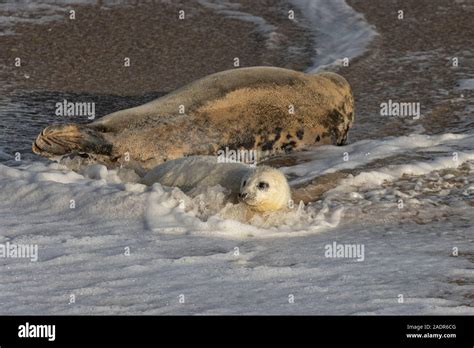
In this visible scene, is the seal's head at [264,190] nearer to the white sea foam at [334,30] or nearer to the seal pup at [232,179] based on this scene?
the seal pup at [232,179]

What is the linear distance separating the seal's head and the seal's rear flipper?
54.8 inches

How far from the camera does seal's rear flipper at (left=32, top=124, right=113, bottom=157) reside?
6.83 metres

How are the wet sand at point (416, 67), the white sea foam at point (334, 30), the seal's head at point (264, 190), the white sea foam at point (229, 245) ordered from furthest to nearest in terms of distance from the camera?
the white sea foam at point (334, 30) → the wet sand at point (416, 67) → the seal's head at point (264, 190) → the white sea foam at point (229, 245)

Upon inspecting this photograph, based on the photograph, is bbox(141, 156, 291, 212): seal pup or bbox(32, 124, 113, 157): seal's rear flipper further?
bbox(32, 124, 113, 157): seal's rear flipper

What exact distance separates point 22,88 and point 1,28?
218 cm

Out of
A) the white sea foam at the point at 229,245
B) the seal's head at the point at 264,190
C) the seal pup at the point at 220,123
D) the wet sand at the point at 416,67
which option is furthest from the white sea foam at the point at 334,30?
the seal's head at the point at 264,190

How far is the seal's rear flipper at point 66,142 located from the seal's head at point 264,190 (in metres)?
1.39

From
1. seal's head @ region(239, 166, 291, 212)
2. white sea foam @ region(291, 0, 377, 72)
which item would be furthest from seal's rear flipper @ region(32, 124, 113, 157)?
white sea foam @ region(291, 0, 377, 72)

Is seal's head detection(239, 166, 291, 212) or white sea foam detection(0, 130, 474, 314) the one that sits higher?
seal's head detection(239, 166, 291, 212)

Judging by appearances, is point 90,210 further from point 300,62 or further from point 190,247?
point 300,62

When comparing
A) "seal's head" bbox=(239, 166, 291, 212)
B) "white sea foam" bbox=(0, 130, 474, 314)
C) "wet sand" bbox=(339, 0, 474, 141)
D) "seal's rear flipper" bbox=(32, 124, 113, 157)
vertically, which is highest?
"wet sand" bbox=(339, 0, 474, 141)

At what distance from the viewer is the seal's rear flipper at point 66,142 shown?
22.4ft

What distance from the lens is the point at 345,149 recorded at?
7.48 meters

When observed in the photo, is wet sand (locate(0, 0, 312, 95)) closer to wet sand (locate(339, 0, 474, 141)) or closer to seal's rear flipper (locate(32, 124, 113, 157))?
wet sand (locate(339, 0, 474, 141))
